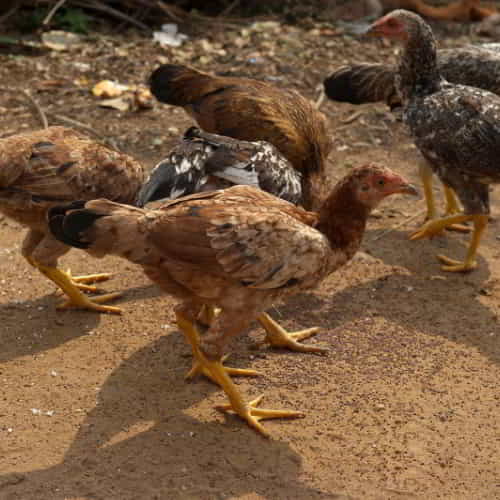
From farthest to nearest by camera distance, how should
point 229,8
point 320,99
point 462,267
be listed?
point 229,8, point 320,99, point 462,267

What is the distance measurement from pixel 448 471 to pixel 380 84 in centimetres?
335

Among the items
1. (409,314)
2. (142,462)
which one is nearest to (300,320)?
(409,314)

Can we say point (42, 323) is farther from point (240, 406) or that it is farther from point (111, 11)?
point (111, 11)

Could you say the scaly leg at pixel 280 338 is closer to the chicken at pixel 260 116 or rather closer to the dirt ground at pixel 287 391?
the dirt ground at pixel 287 391

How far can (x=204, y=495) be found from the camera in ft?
11.6

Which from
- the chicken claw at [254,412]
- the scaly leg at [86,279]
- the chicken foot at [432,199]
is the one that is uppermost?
the chicken foot at [432,199]

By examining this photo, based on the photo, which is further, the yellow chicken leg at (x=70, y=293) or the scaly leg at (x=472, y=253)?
the scaly leg at (x=472, y=253)

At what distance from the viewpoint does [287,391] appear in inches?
169

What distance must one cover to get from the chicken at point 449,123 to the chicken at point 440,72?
47 centimetres

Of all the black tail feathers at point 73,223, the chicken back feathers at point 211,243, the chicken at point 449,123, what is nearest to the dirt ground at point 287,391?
the chicken at point 449,123

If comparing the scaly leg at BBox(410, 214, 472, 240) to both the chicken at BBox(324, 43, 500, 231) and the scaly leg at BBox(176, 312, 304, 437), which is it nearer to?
the chicken at BBox(324, 43, 500, 231)

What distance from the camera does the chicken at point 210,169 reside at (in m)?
4.72

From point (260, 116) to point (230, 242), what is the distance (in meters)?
1.80

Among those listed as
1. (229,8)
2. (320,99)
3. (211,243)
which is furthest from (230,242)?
(229,8)
